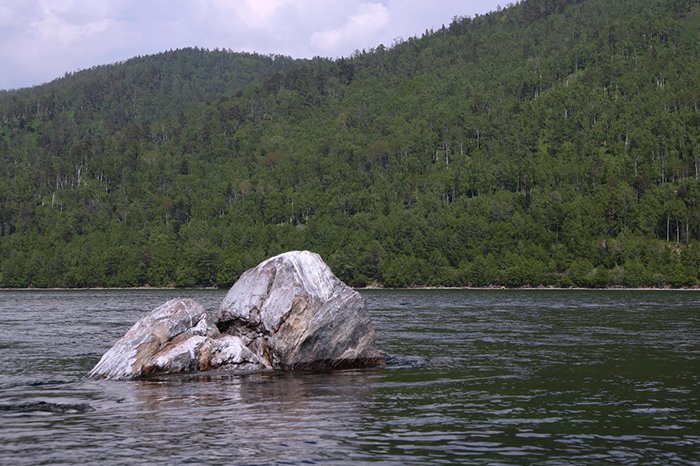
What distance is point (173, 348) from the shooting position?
118 feet

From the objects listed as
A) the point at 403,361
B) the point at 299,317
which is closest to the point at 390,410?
the point at 299,317

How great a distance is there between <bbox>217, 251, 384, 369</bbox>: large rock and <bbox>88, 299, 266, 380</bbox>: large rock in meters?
1.06

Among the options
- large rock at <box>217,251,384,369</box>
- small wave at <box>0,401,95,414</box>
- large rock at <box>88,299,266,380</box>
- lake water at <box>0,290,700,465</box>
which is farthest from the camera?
large rock at <box>217,251,384,369</box>

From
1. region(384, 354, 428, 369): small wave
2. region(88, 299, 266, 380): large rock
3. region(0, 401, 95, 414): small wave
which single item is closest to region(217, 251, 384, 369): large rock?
region(384, 354, 428, 369): small wave

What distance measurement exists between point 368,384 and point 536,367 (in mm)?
9656

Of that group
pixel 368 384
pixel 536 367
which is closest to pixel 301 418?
pixel 368 384

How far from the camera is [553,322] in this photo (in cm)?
6912

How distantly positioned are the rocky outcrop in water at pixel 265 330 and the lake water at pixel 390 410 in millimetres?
1732

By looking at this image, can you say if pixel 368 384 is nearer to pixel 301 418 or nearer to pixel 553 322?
pixel 301 418

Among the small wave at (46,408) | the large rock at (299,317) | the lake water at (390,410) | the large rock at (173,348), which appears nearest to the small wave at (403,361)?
the lake water at (390,410)

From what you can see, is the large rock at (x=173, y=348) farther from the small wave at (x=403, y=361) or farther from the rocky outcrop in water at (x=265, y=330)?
the small wave at (x=403, y=361)

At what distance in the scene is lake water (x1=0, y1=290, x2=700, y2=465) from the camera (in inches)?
773

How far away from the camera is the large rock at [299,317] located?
122ft

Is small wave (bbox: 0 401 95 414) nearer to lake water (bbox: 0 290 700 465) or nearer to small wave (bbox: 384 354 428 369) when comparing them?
lake water (bbox: 0 290 700 465)
